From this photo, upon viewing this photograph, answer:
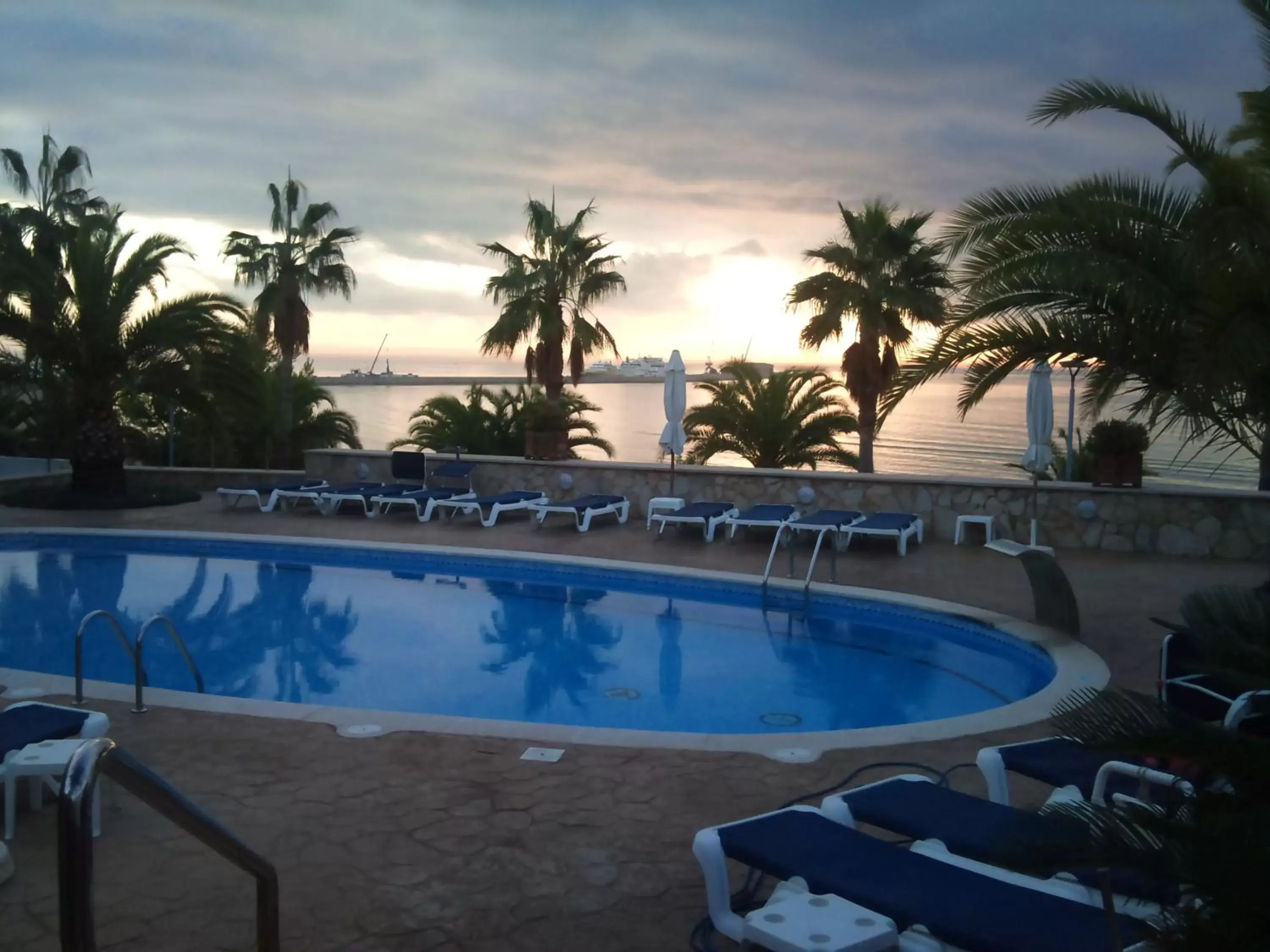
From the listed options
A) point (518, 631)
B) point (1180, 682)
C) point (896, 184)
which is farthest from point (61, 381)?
point (1180, 682)

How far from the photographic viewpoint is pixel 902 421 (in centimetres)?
7931

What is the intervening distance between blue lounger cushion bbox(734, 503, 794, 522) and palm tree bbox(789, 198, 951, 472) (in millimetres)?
7271

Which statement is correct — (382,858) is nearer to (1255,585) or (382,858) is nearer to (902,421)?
(1255,585)

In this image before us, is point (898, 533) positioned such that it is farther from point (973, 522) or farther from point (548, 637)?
point (548, 637)

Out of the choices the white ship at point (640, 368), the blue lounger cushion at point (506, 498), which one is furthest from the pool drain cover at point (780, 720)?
the white ship at point (640, 368)

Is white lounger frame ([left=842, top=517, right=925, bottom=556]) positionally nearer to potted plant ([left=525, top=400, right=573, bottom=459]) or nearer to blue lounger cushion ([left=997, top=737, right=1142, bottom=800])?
potted plant ([left=525, top=400, right=573, bottom=459])

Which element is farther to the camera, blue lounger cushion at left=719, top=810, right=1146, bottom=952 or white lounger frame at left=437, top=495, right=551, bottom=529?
white lounger frame at left=437, top=495, right=551, bottom=529

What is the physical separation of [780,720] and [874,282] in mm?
13979

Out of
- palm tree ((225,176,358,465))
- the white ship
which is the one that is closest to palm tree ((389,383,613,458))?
palm tree ((225,176,358,465))

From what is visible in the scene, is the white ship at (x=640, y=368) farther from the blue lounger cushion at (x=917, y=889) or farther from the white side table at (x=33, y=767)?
the blue lounger cushion at (x=917, y=889)

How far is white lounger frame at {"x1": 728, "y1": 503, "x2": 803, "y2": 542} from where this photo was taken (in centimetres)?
1259

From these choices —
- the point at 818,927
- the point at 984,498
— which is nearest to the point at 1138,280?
the point at 984,498

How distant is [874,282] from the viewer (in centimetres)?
2038

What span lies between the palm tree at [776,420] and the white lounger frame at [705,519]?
23.7ft
